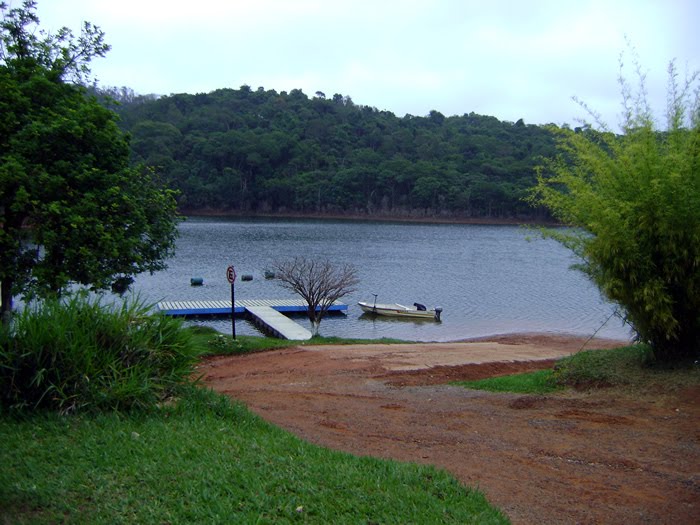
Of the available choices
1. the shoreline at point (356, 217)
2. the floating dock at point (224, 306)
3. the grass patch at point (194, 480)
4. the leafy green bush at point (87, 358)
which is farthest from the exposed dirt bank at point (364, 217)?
the grass patch at point (194, 480)

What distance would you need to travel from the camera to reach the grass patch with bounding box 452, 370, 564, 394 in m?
11.1

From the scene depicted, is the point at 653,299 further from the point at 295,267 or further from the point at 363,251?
the point at 363,251

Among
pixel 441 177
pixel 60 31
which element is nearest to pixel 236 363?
pixel 60 31

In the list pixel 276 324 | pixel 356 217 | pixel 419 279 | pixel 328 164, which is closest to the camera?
pixel 276 324

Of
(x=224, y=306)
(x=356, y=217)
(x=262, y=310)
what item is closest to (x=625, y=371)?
(x=262, y=310)

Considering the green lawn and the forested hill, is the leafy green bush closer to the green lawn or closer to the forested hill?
the green lawn

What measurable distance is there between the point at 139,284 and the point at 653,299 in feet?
104

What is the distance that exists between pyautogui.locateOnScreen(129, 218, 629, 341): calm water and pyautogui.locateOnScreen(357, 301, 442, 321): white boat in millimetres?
493

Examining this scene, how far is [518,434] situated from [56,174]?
33.1 feet

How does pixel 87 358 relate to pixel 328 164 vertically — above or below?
below

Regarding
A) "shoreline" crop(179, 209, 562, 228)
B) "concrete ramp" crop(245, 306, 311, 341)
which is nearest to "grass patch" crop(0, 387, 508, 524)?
"concrete ramp" crop(245, 306, 311, 341)

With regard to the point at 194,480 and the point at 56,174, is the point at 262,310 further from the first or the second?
the point at 194,480

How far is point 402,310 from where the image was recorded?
103ft

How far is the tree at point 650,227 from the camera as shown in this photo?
10422mm
